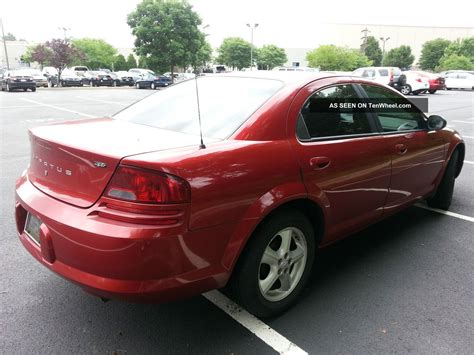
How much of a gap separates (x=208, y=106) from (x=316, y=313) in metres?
1.60

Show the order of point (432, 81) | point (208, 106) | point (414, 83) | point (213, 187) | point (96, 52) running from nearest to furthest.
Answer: point (213, 187)
point (208, 106)
point (414, 83)
point (432, 81)
point (96, 52)

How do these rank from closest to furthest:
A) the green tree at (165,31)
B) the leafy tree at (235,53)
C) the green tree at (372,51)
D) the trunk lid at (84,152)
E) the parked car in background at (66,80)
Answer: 1. the trunk lid at (84,152)
2. the green tree at (165,31)
3. the parked car in background at (66,80)
4. the leafy tree at (235,53)
5. the green tree at (372,51)

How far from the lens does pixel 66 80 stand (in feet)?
121

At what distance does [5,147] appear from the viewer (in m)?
8.31

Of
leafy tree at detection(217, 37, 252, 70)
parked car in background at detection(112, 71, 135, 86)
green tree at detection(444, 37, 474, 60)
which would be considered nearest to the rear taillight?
parked car in background at detection(112, 71, 135, 86)

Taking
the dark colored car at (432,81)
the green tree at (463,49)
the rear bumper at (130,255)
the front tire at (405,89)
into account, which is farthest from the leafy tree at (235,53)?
Result: the rear bumper at (130,255)

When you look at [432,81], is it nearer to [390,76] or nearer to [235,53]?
[390,76]

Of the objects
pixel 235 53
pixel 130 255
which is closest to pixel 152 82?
pixel 130 255

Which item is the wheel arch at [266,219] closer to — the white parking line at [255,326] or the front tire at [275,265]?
the front tire at [275,265]

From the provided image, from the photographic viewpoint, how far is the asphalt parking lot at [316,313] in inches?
100.0

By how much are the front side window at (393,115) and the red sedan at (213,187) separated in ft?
0.10

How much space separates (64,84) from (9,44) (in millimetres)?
74974

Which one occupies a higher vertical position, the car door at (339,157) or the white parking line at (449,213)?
the car door at (339,157)

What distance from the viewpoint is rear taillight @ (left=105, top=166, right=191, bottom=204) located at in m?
2.13
